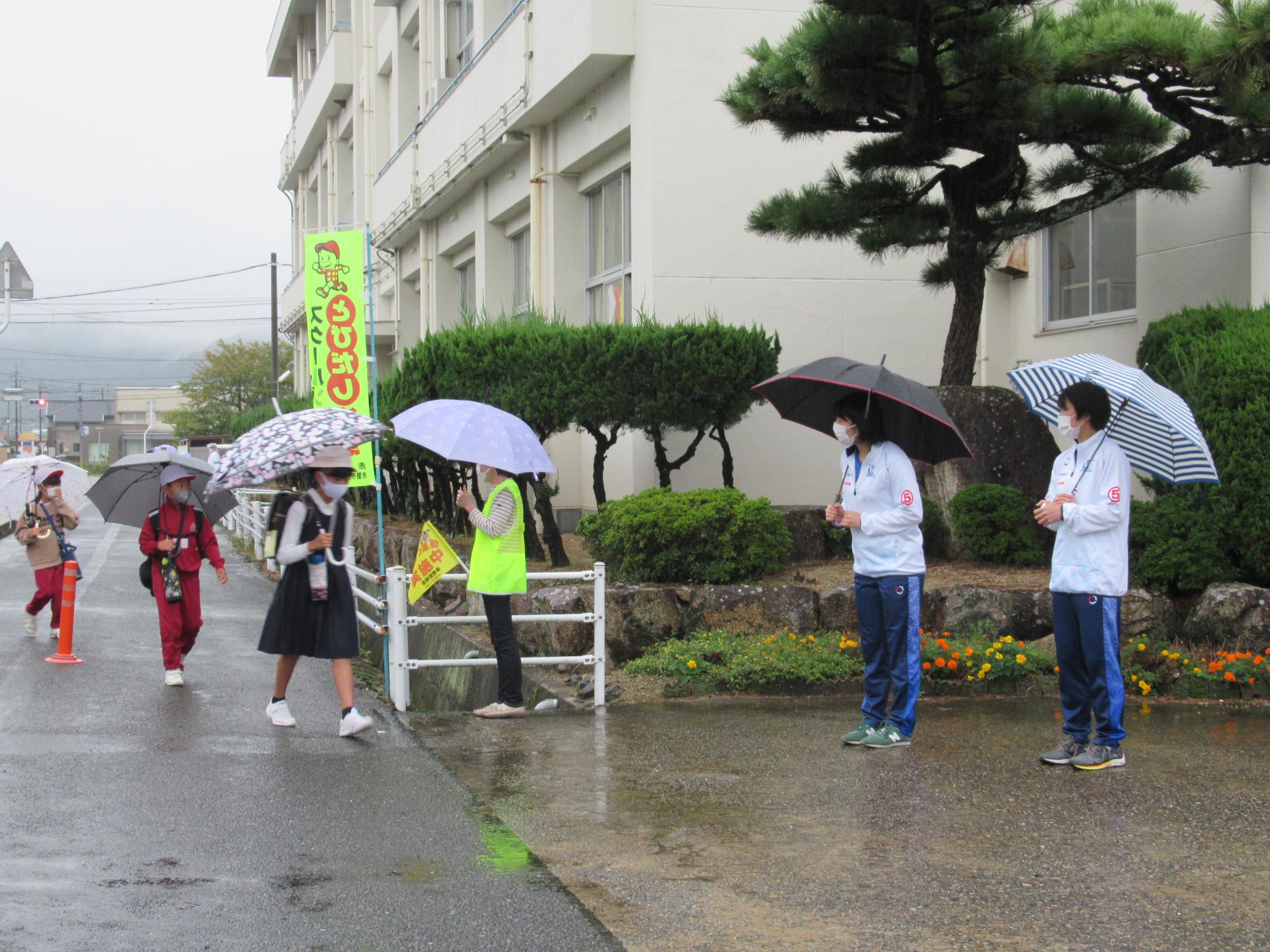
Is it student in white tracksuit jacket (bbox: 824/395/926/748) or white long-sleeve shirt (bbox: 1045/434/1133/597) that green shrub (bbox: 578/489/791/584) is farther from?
white long-sleeve shirt (bbox: 1045/434/1133/597)

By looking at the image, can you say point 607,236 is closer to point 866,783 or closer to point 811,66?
point 811,66

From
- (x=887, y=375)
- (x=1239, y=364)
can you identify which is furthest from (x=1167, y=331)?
(x=887, y=375)

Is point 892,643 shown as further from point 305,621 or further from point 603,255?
point 603,255

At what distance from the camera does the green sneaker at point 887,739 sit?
695 centimetres

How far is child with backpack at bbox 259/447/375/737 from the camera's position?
7.37 metres

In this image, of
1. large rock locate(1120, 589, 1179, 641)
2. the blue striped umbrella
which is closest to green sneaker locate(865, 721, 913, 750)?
the blue striped umbrella

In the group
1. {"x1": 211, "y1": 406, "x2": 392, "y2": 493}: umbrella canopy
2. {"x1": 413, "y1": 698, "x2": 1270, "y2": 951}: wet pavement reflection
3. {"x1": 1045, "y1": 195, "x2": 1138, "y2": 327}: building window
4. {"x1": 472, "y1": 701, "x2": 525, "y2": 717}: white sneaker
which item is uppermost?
{"x1": 1045, "y1": 195, "x2": 1138, "y2": 327}: building window

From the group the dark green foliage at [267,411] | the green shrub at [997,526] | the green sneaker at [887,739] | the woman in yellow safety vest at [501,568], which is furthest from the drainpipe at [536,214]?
the green sneaker at [887,739]

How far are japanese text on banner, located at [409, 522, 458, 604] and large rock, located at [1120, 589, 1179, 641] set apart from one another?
4537mm

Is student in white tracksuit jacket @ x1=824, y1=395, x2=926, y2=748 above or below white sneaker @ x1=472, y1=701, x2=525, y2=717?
above

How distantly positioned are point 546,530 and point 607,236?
16.6 ft

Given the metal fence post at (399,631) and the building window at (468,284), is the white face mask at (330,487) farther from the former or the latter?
the building window at (468,284)

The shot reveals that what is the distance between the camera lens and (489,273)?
2012 cm

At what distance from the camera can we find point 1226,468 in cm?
882
